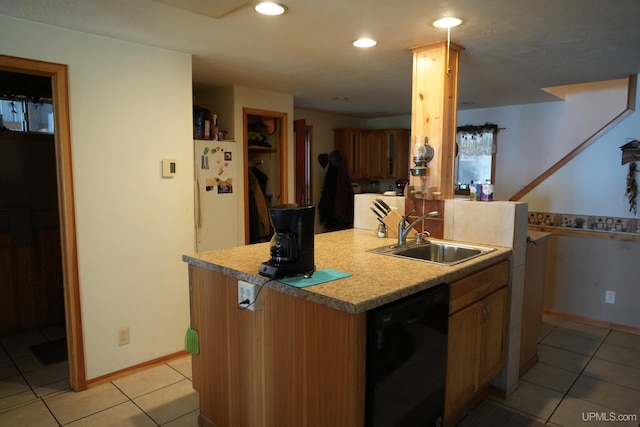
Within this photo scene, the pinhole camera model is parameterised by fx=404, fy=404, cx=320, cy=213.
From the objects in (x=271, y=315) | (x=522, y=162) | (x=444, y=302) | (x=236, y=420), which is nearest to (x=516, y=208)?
(x=444, y=302)

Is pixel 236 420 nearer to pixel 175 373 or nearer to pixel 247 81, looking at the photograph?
pixel 175 373

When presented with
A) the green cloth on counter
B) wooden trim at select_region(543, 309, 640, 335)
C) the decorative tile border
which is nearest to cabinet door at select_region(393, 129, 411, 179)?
the decorative tile border

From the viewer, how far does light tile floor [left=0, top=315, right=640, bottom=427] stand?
7.32ft

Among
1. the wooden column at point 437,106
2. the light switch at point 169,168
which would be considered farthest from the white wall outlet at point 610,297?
the light switch at point 169,168

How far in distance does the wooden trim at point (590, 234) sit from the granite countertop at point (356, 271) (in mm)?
1874

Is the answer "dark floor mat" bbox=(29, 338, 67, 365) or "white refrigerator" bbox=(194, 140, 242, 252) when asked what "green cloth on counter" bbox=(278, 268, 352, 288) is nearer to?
"white refrigerator" bbox=(194, 140, 242, 252)

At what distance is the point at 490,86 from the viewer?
12.5 ft

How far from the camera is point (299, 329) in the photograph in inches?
60.3

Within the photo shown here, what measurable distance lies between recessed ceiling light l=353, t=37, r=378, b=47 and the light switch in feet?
4.77

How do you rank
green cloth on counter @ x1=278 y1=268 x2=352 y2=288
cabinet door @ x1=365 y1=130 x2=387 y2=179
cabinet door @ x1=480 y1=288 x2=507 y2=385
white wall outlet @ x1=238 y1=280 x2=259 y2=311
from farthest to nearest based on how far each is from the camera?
cabinet door @ x1=365 y1=130 x2=387 y2=179 → cabinet door @ x1=480 y1=288 x2=507 y2=385 → white wall outlet @ x1=238 y1=280 x2=259 y2=311 → green cloth on counter @ x1=278 y1=268 x2=352 y2=288

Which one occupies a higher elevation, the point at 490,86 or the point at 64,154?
the point at 490,86

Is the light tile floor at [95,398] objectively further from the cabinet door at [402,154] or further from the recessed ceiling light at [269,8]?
the cabinet door at [402,154]

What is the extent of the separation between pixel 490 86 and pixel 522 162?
159cm

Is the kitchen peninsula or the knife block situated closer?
the kitchen peninsula
